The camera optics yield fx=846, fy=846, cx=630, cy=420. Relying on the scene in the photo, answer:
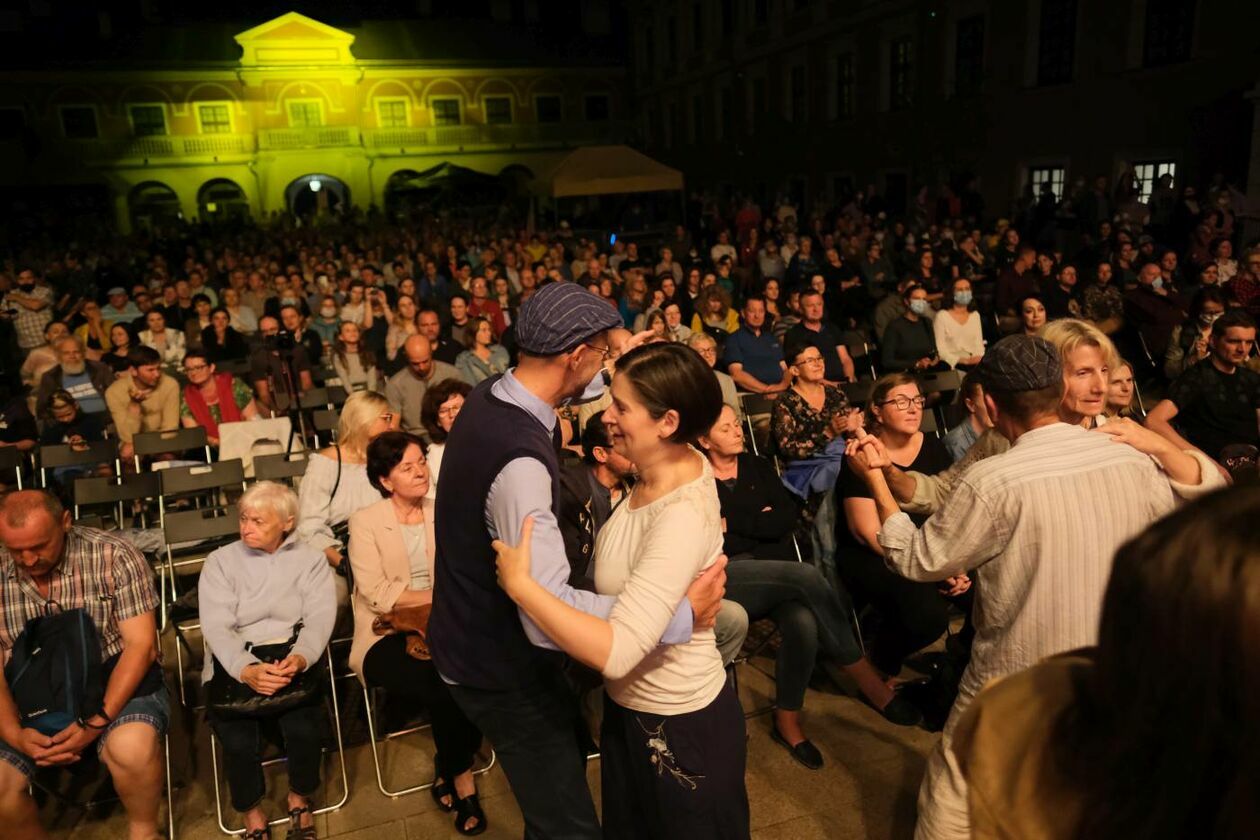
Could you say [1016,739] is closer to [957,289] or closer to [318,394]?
[318,394]

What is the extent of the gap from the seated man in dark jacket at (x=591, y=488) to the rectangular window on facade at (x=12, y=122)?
41.6 meters

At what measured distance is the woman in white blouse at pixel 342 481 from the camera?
14.4 feet

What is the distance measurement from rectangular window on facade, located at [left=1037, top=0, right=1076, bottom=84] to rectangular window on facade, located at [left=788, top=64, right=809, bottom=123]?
29.2 ft

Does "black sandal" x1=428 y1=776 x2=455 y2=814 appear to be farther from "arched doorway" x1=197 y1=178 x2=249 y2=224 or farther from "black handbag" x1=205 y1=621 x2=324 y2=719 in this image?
→ "arched doorway" x1=197 y1=178 x2=249 y2=224

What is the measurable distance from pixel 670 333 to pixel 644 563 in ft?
18.9

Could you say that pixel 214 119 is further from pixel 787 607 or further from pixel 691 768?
pixel 691 768

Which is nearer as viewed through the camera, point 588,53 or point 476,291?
point 476,291

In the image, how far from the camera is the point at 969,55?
20.1 m

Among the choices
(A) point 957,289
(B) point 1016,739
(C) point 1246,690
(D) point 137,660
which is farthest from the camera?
(A) point 957,289

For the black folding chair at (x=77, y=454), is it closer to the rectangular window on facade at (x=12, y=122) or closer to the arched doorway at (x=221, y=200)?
the arched doorway at (x=221, y=200)

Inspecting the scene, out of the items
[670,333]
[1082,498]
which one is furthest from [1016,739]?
[670,333]

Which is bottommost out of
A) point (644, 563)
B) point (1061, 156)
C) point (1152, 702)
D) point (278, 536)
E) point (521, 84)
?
point (278, 536)

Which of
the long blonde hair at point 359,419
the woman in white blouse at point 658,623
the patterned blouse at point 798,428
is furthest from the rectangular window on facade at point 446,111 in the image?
the woman in white blouse at point 658,623

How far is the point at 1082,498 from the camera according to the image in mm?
1956
